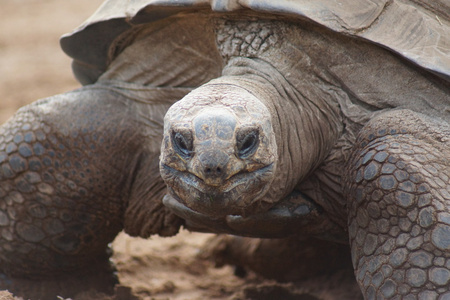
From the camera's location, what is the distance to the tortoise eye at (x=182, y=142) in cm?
207

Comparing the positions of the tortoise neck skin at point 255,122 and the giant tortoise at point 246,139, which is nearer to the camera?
the tortoise neck skin at point 255,122

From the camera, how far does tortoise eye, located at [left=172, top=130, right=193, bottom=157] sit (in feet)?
6.81

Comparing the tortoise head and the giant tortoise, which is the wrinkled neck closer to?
the giant tortoise

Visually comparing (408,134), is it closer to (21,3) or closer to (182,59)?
(182,59)

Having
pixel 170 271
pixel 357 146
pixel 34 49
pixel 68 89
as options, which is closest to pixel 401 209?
pixel 357 146

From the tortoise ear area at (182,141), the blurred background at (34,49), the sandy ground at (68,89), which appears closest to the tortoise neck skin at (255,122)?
the tortoise ear area at (182,141)

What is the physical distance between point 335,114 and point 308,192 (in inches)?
14.1

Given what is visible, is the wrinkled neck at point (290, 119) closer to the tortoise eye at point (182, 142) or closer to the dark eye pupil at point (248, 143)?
the dark eye pupil at point (248, 143)

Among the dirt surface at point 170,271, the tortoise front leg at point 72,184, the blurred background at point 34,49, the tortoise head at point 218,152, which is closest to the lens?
the tortoise head at point 218,152

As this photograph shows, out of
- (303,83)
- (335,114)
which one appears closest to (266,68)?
(303,83)

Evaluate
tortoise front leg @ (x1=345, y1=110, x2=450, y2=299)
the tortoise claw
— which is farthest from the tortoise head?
the tortoise claw

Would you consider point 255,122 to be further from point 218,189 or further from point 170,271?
point 170,271

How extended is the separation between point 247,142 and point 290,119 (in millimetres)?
640

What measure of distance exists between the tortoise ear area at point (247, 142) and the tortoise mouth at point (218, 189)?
0.07 meters
